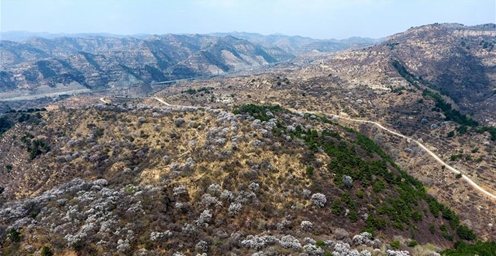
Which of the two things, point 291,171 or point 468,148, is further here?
point 468,148

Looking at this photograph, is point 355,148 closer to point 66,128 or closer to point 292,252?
point 292,252

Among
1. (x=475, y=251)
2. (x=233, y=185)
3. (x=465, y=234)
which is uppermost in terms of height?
(x=233, y=185)

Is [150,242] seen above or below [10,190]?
above

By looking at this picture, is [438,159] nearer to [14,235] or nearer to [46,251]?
[46,251]

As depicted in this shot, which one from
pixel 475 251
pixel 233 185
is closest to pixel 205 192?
pixel 233 185

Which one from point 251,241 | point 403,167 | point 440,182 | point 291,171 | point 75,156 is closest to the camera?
point 251,241

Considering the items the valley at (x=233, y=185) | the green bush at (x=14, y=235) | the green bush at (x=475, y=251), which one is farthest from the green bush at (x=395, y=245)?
the green bush at (x=14, y=235)

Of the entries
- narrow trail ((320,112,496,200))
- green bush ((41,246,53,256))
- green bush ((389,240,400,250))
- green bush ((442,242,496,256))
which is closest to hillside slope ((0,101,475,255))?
green bush ((41,246,53,256))

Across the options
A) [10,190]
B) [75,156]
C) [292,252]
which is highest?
[292,252]

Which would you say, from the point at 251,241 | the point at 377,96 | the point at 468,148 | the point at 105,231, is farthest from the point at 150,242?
the point at 377,96

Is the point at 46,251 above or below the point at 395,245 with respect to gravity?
below

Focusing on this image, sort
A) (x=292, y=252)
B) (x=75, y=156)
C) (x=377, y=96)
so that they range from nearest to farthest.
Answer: (x=292, y=252)
(x=75, y=156)
(x=377, y=96)
